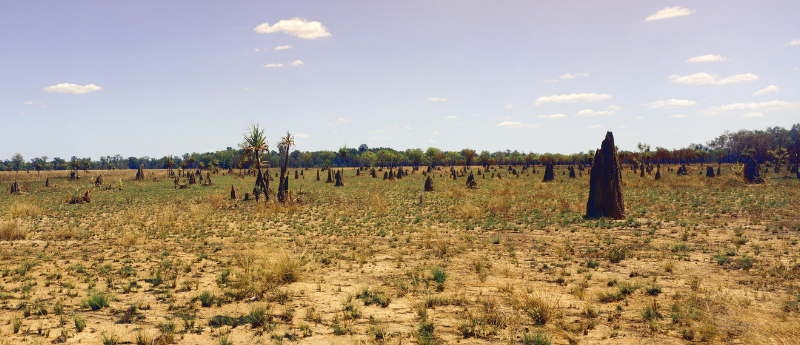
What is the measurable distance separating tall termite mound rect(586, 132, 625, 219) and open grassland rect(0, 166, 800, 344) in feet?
2.80

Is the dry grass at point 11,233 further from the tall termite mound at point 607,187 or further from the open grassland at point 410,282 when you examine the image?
the tall termite mound at point 607,187

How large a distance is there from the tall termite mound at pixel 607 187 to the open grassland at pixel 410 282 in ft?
2.80

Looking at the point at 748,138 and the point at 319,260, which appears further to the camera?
the point at 748,138

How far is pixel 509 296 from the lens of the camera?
24.7ft

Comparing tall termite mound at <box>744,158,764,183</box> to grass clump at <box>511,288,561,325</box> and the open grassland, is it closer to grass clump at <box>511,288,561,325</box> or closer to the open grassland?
the open grassland

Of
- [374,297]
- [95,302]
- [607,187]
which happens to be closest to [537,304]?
[374,297]

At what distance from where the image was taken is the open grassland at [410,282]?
6047 mm

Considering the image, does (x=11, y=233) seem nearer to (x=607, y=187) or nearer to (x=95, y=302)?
(x=95, y=302)

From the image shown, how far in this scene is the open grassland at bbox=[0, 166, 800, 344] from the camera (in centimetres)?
605

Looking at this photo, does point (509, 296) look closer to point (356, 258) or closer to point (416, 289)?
point (416, 289)

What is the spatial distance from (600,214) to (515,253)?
789 cm

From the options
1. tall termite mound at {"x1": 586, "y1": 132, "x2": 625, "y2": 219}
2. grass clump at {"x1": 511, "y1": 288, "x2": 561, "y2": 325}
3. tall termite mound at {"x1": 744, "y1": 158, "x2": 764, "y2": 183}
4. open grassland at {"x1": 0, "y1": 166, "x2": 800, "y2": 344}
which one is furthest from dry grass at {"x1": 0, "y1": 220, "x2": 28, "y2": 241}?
tall termite mound at {"x1": 744, "y1": 158, "x2": 764, "y2": 183}

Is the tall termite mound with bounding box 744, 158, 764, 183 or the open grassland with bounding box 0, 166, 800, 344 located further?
the tall termite mound with bounding box 744, 158, 764, 183

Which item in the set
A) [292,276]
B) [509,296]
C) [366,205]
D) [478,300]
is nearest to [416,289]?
[478,300]
